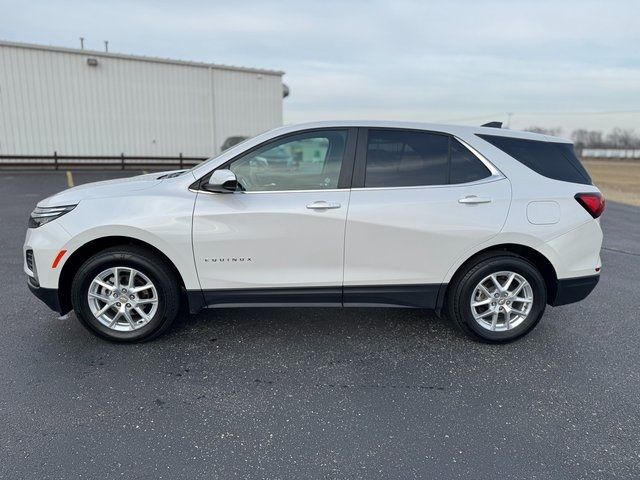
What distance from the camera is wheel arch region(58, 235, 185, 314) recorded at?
346 centimetres

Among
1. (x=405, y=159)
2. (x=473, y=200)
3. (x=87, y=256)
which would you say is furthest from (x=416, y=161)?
(x=87, y=256)

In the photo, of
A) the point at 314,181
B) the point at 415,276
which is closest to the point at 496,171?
the point at 415,276

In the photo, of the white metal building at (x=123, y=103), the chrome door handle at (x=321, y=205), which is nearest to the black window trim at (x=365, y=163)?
the chrome door handle at (x=321, y=205)

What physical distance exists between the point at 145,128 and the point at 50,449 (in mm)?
20479

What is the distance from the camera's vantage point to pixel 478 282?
3.61 m

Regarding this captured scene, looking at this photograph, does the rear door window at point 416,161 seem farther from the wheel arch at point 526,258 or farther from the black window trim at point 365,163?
the wheel arch at point 526,258

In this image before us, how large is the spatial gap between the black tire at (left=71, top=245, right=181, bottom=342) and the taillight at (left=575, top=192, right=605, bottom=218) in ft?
10.6

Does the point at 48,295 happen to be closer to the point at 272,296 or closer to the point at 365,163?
the point at 272,296

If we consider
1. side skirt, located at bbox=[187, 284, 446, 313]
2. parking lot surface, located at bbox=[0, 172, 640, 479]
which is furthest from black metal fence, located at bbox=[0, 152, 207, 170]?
side skirt, located at bbox=[187, 284, 446, 313]

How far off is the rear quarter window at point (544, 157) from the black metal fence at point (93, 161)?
19204mm

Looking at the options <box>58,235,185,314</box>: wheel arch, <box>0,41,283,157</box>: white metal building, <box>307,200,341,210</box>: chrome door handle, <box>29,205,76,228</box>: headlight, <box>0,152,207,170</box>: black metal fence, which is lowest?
<box>0,152,207,170</box>: black metal fence

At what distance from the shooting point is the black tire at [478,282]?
3600mm

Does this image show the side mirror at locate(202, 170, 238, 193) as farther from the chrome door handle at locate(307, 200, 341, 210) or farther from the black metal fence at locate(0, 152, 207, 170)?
the black metal fence at locate(0, 152, 207, 170)

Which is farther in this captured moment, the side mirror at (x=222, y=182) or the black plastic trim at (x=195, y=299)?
the black plastic trim at (x=195, y=299)
